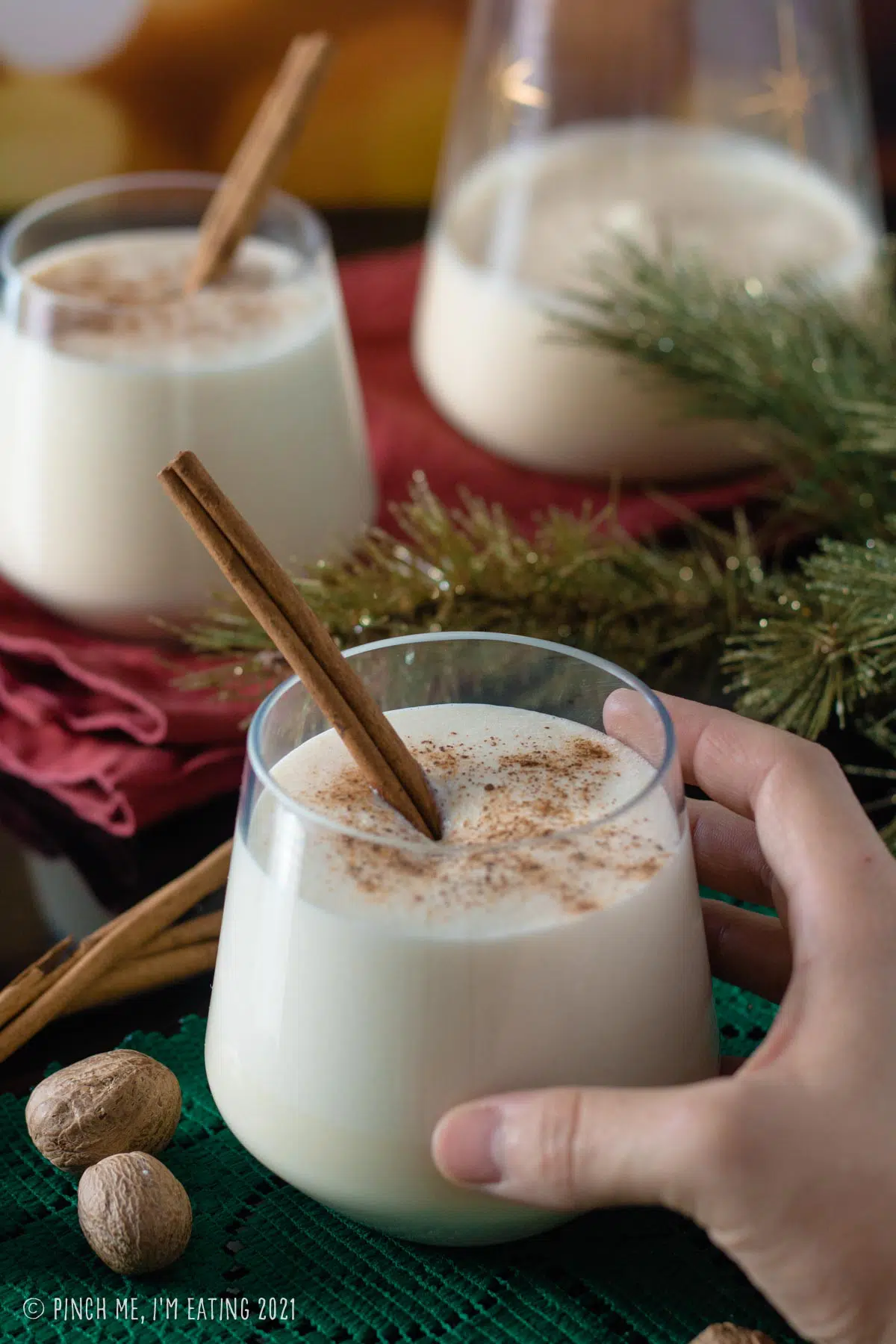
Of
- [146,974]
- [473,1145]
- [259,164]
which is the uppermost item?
[259,164]

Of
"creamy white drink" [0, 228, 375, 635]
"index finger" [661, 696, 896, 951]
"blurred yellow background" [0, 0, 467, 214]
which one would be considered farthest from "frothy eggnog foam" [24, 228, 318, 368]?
"blurred yellow background" [0, 0, 467, 214]

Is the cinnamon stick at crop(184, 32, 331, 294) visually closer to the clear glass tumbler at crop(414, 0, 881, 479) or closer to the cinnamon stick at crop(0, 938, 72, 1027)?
the clear glass tumbler at crop(414, 0, 881, 479)

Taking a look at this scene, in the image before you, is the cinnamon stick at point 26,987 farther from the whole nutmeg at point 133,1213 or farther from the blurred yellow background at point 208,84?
the blurred yellow background at point 208,84

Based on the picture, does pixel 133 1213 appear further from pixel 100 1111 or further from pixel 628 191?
pixel 628 191

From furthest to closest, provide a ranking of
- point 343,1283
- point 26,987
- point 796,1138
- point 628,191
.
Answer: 1. point 628,191
2. point 26,987
3. point 343,1283
4. point 796,1138

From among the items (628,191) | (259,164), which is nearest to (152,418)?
(259,164)
